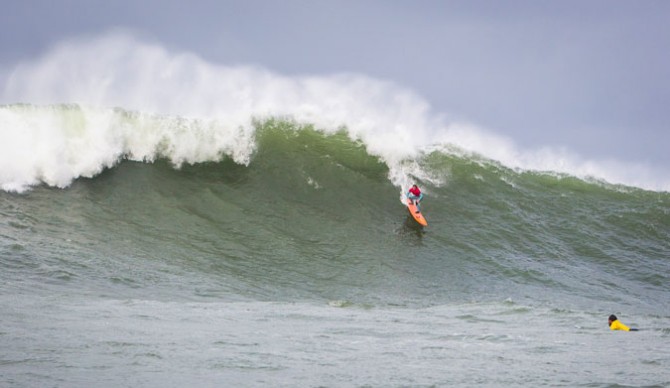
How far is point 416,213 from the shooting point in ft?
56.5

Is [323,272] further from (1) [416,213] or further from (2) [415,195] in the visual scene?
(2) [415,195]

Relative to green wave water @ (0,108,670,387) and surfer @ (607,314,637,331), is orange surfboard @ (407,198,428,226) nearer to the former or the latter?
green wave water @ (0,108,670,387)

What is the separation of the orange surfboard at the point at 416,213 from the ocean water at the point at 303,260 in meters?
0.24

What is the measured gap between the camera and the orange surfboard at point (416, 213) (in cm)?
1698

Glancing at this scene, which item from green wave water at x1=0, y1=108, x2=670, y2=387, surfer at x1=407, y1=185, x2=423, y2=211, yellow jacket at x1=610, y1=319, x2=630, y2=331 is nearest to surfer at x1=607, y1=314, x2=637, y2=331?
yellow jacket at x1=610, y1=319, x2=630, y2=331

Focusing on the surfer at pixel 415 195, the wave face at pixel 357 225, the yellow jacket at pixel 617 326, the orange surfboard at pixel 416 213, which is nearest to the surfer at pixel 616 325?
the yellow jacket at pixel 617 326

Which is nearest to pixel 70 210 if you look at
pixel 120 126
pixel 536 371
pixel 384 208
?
pixel 120 126

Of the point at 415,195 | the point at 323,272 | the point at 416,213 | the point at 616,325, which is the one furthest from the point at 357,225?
the point at 616,325

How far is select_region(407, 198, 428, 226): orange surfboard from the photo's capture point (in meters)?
17.0

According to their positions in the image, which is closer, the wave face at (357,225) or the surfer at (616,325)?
the surfer at (616,325)

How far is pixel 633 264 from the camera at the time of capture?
16.6 m

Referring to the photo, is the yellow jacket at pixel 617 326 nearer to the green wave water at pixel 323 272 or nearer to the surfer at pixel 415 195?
the green wave water at pixel 323 272

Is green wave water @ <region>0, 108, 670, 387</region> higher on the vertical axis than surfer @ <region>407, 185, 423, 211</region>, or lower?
lower

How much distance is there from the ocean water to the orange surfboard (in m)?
0.24
